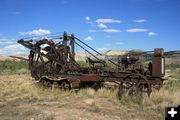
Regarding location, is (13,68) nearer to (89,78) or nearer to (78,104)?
(89,78)

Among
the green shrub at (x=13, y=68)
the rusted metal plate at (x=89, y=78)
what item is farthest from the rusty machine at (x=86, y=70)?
the green shrub at (x=13, y=68)

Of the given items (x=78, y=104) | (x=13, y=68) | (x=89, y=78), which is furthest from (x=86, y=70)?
(x=13, y=68)

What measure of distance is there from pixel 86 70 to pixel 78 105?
4.99 m

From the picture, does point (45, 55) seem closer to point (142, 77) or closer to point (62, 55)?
→ point (62, 55)

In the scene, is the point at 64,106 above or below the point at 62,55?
below

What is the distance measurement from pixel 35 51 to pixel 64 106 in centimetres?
710

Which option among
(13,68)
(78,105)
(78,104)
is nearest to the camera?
(78,105)

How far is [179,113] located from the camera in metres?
7.37

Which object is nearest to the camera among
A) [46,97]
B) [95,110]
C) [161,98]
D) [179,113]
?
[179,113]

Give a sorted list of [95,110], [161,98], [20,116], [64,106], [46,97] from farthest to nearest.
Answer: [46,97]
[161,98]
[64,106]
[95,110]
[20,116]

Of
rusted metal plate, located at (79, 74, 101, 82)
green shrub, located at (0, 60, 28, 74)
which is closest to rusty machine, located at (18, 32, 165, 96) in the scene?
rusted metal plate, located at (79, 74, 101, 82)

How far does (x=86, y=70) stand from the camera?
18281mm

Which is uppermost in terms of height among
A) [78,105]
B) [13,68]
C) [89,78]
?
[13,68]

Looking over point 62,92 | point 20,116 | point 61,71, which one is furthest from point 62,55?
point 20,116
